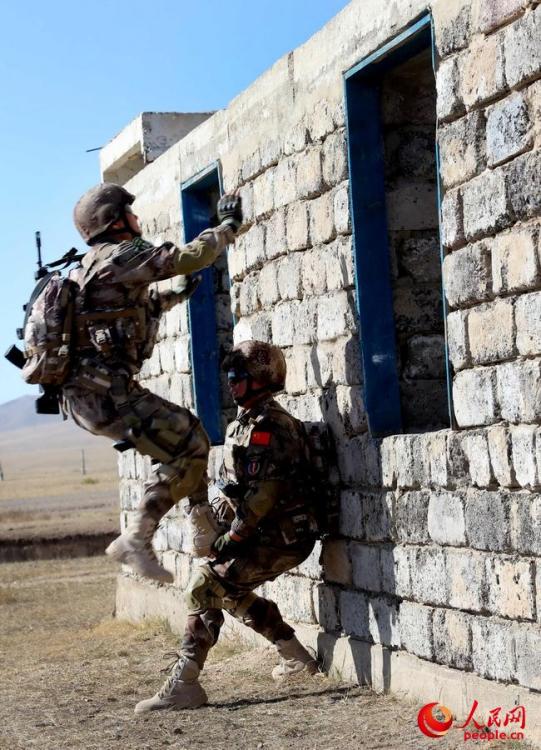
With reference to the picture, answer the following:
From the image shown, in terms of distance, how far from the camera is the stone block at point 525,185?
491cm

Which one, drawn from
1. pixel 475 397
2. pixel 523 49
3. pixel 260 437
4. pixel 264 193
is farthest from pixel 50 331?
pixel 523 49

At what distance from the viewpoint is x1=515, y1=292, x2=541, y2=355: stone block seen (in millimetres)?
4910

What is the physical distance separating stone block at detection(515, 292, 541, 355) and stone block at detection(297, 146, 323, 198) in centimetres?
202

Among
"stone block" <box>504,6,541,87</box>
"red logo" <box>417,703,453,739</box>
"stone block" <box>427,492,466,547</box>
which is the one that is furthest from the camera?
"stone block" <box>427,492,466,547</box>

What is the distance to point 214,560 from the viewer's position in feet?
21.5

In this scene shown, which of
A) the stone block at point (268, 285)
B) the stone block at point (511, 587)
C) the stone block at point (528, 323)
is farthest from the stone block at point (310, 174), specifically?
the stone block at point (511, 587)

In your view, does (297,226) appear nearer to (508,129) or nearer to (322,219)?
(322,219)

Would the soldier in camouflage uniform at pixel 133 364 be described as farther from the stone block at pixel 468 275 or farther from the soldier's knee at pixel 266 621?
the stone block at pixel 468 275

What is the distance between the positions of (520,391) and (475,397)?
0.35 meters

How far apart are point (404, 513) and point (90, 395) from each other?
1.73m

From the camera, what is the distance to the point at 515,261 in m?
5.07

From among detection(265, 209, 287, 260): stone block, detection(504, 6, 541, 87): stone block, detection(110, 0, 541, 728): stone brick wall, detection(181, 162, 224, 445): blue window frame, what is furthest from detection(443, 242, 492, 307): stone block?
detection(181, 162, 224, 445): blue window frame

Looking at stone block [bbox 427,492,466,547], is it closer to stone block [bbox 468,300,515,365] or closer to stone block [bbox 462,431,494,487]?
stone block [bbox 462,431,494,487]

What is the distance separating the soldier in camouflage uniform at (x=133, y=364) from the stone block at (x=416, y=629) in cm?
110
